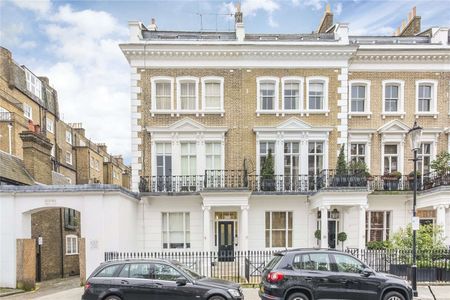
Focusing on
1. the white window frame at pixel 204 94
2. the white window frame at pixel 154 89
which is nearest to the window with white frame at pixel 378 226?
the white window frame at pixel 204 94

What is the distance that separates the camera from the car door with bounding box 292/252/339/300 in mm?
10609

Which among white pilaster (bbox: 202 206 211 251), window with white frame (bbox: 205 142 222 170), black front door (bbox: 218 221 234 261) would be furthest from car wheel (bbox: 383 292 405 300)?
window with white frame (bbox: 205 142 222 170)

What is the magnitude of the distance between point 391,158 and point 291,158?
19.4 ft

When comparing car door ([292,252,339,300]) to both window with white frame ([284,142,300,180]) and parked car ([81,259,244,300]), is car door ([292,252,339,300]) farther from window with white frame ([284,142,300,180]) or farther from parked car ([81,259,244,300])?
window with white frame ([284,142,300,180])

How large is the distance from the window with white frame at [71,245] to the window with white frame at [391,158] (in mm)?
20019

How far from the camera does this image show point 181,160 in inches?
832

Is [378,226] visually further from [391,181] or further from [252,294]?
[252,294]

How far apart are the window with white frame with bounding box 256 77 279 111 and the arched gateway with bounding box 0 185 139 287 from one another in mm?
9438

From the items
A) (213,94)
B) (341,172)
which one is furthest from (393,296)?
(213,94)

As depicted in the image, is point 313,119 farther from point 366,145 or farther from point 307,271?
point 307,271

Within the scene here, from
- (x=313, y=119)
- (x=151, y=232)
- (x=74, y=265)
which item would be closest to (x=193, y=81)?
(x=313, y=119)

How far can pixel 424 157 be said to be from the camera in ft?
72.1

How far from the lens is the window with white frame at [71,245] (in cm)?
2472

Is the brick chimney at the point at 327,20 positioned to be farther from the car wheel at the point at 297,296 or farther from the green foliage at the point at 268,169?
the car wheel at the point at 297,296
